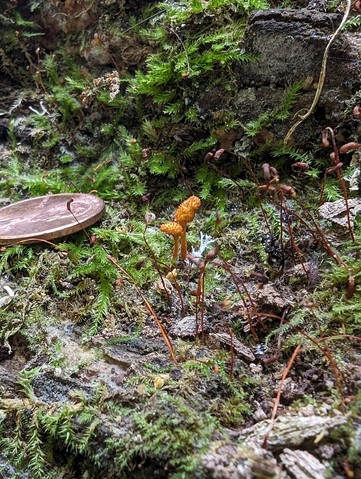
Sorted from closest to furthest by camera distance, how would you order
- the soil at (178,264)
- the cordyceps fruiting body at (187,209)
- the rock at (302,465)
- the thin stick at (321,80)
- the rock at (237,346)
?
the rock at (302,465), the soil at (178,264), the rock at (237,346), the cordyceps fruiting body at (187,209), the thin stick at (321,80)

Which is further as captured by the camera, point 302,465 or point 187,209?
point 187,209

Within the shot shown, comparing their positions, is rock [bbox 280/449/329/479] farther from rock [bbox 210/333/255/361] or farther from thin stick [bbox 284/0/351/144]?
thin stick [bbox 284/0/351/144]

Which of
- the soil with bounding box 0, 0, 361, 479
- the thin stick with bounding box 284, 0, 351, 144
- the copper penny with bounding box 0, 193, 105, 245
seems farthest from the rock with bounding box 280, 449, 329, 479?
the thin stick with bounding box 284, 0, 351, 144

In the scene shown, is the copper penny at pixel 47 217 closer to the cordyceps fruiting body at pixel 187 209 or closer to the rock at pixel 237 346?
the cordyceps fruiting body at pixel 187 209

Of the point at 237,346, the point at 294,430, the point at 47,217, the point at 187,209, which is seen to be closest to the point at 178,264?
the point at 187,209

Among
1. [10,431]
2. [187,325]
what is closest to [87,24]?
[187,325]

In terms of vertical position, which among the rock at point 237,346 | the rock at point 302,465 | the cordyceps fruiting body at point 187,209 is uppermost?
the cordyceps fruiting body at point 187,209

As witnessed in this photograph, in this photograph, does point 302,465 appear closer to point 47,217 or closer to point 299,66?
point 47,217

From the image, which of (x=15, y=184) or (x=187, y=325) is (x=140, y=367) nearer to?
(x=187, y=325)

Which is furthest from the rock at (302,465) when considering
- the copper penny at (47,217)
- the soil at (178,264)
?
the copper penny at (47,217)
